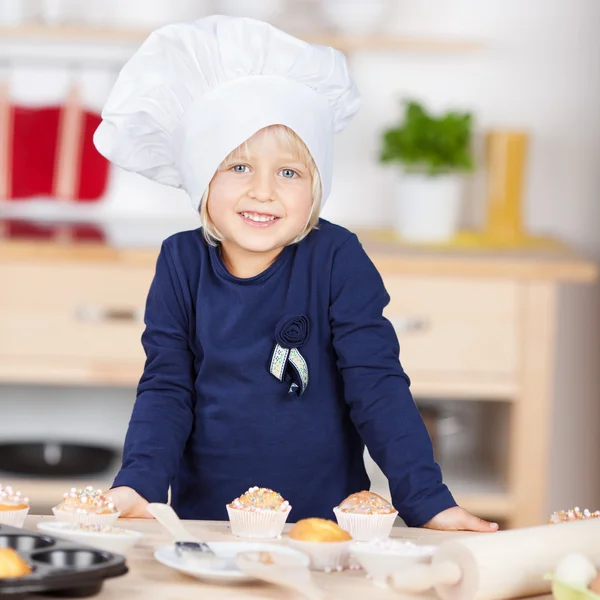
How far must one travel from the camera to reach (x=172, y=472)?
4.04 ft

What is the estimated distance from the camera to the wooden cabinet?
7.59 feet

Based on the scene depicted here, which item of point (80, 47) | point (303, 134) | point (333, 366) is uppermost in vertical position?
point (80, 47)

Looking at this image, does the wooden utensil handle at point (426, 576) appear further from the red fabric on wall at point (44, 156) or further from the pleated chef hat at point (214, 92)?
the red fabric on wall at point (44, 156)

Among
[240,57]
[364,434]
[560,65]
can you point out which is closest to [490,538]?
[364,434]

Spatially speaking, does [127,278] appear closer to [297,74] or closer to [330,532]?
[297,74]

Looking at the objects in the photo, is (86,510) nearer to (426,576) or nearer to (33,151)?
(426,576)

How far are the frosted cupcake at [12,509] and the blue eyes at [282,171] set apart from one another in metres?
0.50

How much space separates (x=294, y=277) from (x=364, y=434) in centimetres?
21

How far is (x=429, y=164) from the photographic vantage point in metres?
2.52

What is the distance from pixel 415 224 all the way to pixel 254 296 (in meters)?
1.29

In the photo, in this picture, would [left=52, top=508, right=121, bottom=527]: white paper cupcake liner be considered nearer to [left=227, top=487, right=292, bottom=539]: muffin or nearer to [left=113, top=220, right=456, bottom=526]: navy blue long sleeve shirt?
[left=227, top=487, right=292, bottom=539]: muffin

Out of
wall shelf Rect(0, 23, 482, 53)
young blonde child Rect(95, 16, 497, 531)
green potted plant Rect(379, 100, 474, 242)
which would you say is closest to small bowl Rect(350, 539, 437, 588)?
young blonde child Rect(95, 16, 497, 531)

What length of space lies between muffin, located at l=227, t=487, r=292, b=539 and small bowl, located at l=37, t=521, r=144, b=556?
97mm

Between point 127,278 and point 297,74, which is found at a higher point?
point 297,74
